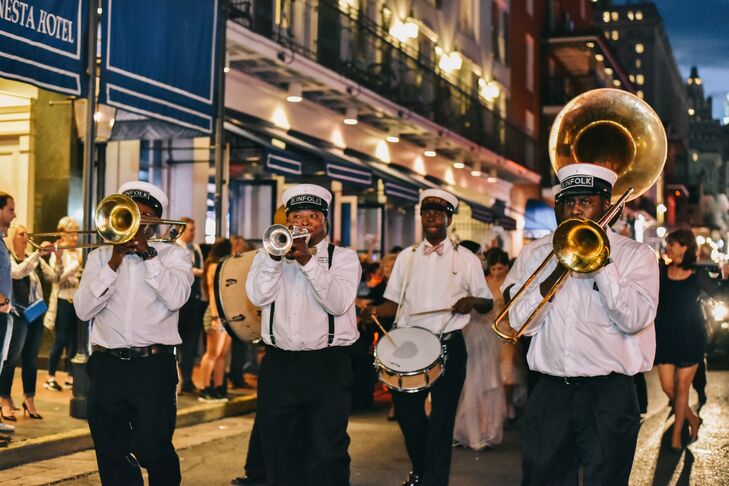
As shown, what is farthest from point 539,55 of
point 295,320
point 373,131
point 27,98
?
point 295,320

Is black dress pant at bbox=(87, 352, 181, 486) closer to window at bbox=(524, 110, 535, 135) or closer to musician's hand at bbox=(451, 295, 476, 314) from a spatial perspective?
musician's hand at bbox=(451, 295, 476, 314)

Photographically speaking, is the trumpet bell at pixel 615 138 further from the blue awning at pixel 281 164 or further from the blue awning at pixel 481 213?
the blue awning at pixel 481 213

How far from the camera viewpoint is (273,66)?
17.4 meters

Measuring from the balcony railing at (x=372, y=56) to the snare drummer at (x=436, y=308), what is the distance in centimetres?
865

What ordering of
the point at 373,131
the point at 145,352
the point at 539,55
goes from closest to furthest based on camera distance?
the point at 145,352
the point at 373,131
the point at 539,55

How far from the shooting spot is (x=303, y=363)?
19.9ft

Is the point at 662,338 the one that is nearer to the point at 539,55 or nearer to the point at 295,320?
the point at 295,320

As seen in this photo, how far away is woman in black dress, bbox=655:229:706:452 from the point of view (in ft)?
32.2

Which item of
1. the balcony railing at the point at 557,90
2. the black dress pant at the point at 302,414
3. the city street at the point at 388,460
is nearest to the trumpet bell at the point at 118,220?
the black dress pant at the point at 302,414

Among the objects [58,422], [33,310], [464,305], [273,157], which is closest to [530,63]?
[273,157]

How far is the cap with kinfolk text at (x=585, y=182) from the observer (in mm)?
5242

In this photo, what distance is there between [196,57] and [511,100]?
2493cm

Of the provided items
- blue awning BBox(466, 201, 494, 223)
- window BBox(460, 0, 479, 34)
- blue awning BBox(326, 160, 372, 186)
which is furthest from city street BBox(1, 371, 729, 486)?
window BBox(460, 0, 479, 34)

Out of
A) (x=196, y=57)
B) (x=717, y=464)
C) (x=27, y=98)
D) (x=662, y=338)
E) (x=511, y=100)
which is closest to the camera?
(x=717, y=464)
